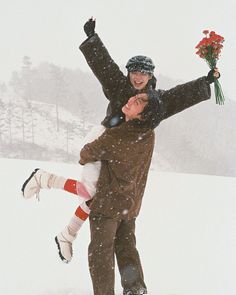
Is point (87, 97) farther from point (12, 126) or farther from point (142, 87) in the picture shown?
point (142, 87)

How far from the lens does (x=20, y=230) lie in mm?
3102

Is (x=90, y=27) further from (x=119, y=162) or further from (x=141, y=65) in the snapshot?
(x=119, y=162)

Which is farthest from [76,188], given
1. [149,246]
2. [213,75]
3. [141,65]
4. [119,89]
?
[149,246]

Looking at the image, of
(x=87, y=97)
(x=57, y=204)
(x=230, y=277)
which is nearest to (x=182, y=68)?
(x=87, y=97)

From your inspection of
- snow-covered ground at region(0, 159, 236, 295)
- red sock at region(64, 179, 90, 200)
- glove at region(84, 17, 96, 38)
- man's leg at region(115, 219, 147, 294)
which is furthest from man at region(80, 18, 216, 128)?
snow-covered ground at region(0, 159, 236, 295)

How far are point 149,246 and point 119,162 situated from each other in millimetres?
1486

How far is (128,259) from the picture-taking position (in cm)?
191

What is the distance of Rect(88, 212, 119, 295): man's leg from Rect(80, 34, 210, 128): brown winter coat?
349 millimetres

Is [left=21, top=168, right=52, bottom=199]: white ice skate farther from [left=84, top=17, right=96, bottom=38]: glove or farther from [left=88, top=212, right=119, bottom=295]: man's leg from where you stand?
[left=84, top=17, right=96, bottom=38]: glove

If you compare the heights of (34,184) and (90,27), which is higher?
(90,27)

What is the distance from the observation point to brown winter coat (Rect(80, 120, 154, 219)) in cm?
162

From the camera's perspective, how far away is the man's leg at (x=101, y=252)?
5.55 ft

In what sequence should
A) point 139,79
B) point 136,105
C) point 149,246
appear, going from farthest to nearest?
1. point 149,246
2. point 139,79
3. point 136,105

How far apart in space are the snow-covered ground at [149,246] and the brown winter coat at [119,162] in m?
0.64
